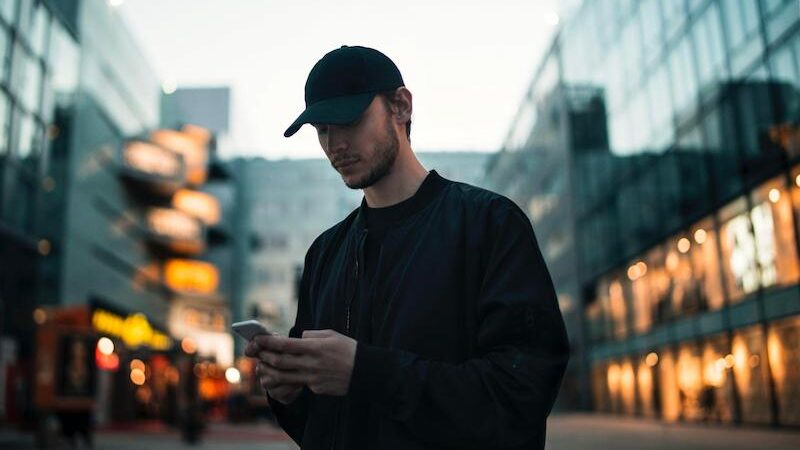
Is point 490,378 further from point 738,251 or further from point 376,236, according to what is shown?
point 738,251

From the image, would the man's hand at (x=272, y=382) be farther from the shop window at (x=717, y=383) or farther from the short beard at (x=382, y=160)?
the shop window at (x=717, y=383)

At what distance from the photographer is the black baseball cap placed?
5.82 ft

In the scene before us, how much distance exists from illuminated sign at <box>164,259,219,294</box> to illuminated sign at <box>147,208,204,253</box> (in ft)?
4.77

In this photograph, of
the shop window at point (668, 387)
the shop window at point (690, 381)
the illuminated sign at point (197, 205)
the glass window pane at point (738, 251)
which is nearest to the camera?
the glass window pane at point (738, 251)

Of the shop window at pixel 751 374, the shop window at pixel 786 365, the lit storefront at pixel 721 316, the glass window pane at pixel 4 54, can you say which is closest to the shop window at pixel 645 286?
the lit storefront at pixel 721 316

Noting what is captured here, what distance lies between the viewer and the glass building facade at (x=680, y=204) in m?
21.3

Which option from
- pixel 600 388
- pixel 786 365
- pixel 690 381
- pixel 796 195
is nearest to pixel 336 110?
pixel 796 195

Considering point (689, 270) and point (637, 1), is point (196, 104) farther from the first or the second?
point (689, 270)

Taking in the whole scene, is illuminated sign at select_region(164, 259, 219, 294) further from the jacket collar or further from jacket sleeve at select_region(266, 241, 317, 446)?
the jacket collar

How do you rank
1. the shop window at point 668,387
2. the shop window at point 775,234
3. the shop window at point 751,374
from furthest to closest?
the shop window at point 668,387 → the shop window at point 751,374 → the shop window at point 775,234

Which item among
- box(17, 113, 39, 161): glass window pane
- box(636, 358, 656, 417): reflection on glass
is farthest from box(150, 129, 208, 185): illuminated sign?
box(636, 358, 656, 417): reflection on glass

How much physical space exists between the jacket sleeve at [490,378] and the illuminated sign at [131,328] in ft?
132

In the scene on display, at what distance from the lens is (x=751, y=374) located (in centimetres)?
2328

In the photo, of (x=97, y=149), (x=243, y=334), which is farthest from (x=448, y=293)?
(x=97, y=149)
